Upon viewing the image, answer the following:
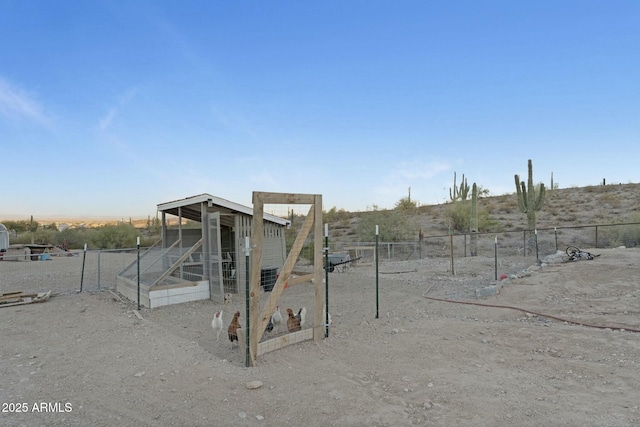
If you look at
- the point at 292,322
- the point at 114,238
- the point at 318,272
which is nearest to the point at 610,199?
the point at 318,272

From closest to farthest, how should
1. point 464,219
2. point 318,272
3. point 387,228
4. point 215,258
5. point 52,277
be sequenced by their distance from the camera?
point 318,272
point 215,258
point 52,277
point 387,228
point 464,219

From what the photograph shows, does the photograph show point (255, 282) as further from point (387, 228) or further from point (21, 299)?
point (387, 228)

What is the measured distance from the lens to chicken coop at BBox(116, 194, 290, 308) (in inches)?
407

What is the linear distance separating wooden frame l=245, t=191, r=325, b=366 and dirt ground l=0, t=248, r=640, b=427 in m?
0.34

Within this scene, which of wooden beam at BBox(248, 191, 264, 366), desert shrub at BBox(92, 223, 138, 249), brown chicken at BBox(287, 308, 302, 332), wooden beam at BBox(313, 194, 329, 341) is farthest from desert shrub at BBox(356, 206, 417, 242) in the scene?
wooden beam at BBox(248, 191, 264, 366)

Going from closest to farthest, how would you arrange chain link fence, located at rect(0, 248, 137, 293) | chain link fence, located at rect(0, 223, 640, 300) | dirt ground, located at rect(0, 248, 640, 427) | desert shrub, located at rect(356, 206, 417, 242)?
1. dirt ground, located at rect(0, 248, 640, 427)
2. chain link fence, located at rect(0, 248, 137, 293)
3. chain link fence, located at rect(0, 223, 640, 300)
4. desert shrub, located at rect(356, 206, 417, 242)

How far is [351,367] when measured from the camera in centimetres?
545

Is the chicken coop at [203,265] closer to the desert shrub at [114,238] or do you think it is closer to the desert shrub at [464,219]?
the desert shrub at [464,219]

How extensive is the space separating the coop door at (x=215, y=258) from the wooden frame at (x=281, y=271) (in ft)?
15.0

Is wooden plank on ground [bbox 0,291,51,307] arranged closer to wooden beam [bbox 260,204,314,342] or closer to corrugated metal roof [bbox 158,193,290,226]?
corrugated metal roof [bbox 158,193,290,226]

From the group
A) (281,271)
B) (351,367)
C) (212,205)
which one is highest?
(212,205)

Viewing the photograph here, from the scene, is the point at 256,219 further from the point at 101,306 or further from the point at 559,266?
the point at 559,266

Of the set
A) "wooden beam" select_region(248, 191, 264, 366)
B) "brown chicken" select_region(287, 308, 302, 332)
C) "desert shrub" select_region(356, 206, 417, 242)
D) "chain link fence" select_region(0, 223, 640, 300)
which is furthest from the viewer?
"desert shrub" select_region(356, 206, 417, 242)

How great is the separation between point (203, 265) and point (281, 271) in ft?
20.5
